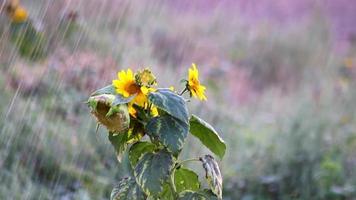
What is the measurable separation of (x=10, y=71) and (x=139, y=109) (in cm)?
218

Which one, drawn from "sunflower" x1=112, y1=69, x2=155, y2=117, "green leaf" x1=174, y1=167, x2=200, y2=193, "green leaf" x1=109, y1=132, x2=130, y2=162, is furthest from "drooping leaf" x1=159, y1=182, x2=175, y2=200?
"sunflower" x1=112, y1=69, x2=155, y2=117

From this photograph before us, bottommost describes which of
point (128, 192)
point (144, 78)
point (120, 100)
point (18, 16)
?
point (128, 192)

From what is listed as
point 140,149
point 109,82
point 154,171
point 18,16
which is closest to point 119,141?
point 140,149

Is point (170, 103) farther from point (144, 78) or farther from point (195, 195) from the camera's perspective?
point (195, 195)

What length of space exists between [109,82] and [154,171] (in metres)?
2.34

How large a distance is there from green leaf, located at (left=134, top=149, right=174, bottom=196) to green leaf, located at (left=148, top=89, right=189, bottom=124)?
0.11 metres

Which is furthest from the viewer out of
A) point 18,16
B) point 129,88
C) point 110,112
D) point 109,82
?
point 109,82

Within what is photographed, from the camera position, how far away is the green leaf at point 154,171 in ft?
5.35

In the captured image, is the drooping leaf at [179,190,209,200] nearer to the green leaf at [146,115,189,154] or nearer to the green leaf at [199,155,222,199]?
the green leaf at [199,155,222,199]

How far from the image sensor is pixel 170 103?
5.31 feet

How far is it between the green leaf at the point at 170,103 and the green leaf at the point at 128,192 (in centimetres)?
22

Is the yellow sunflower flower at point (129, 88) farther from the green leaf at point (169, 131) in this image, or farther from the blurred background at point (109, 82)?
the blurred background at point (109, 82)

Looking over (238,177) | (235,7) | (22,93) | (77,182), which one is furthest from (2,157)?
(235,7)

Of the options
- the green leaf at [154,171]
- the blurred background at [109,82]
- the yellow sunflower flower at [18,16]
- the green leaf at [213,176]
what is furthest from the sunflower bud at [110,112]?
the yellow sunflower flower at [18,16]
